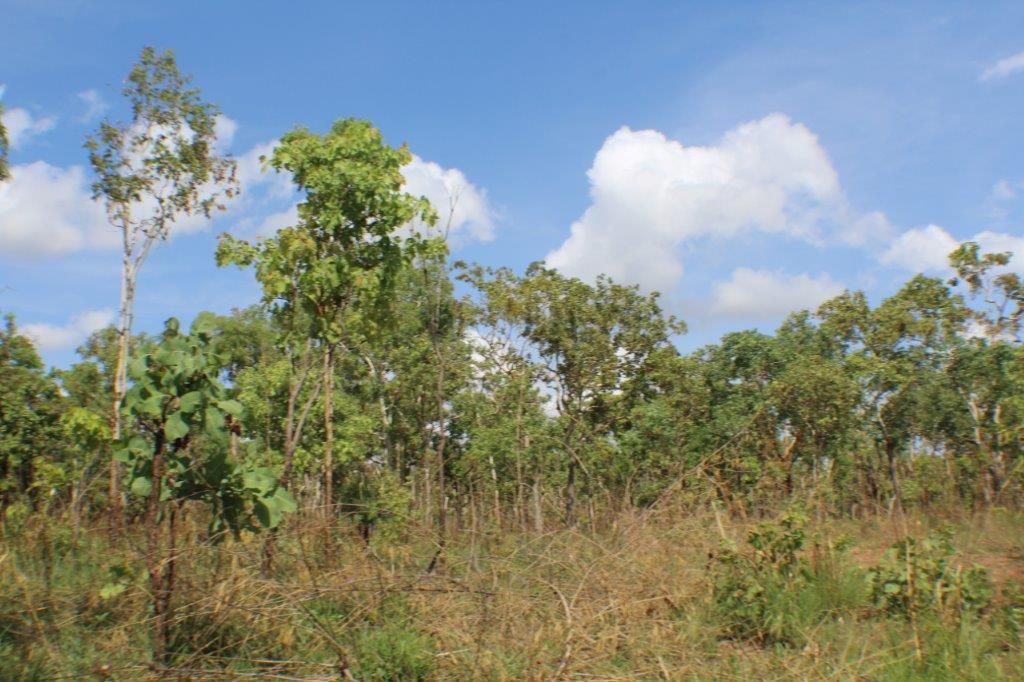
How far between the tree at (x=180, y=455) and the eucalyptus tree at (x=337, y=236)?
2.88 metres

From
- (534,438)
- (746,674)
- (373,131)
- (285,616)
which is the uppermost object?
(373,131)

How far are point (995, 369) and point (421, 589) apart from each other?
22020mm

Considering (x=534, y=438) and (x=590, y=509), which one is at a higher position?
(x=534, y=438)

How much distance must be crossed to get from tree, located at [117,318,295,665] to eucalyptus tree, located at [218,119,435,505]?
113 inches

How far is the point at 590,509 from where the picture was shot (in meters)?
7.99

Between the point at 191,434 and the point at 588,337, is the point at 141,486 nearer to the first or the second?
the point at 191,434

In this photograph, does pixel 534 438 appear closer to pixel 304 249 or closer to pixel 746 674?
pixel 304 249

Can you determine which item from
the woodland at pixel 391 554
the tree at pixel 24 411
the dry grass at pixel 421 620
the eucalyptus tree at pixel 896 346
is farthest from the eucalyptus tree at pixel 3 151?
the eucalyptus tree at pixel 896 346

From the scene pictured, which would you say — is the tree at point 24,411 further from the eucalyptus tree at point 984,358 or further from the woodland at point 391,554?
the eucalyptus tree at point 984,358

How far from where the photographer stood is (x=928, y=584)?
6.01 meters

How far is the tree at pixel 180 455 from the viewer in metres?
5.07

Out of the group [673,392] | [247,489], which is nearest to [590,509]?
[247,489]

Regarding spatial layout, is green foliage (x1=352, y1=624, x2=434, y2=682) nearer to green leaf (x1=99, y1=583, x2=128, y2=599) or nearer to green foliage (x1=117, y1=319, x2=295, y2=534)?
green foliage (x1=117, y1=319, x2=295, y2=534)

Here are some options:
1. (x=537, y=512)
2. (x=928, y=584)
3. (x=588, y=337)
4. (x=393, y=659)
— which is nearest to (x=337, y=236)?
(x=537, y=512)
